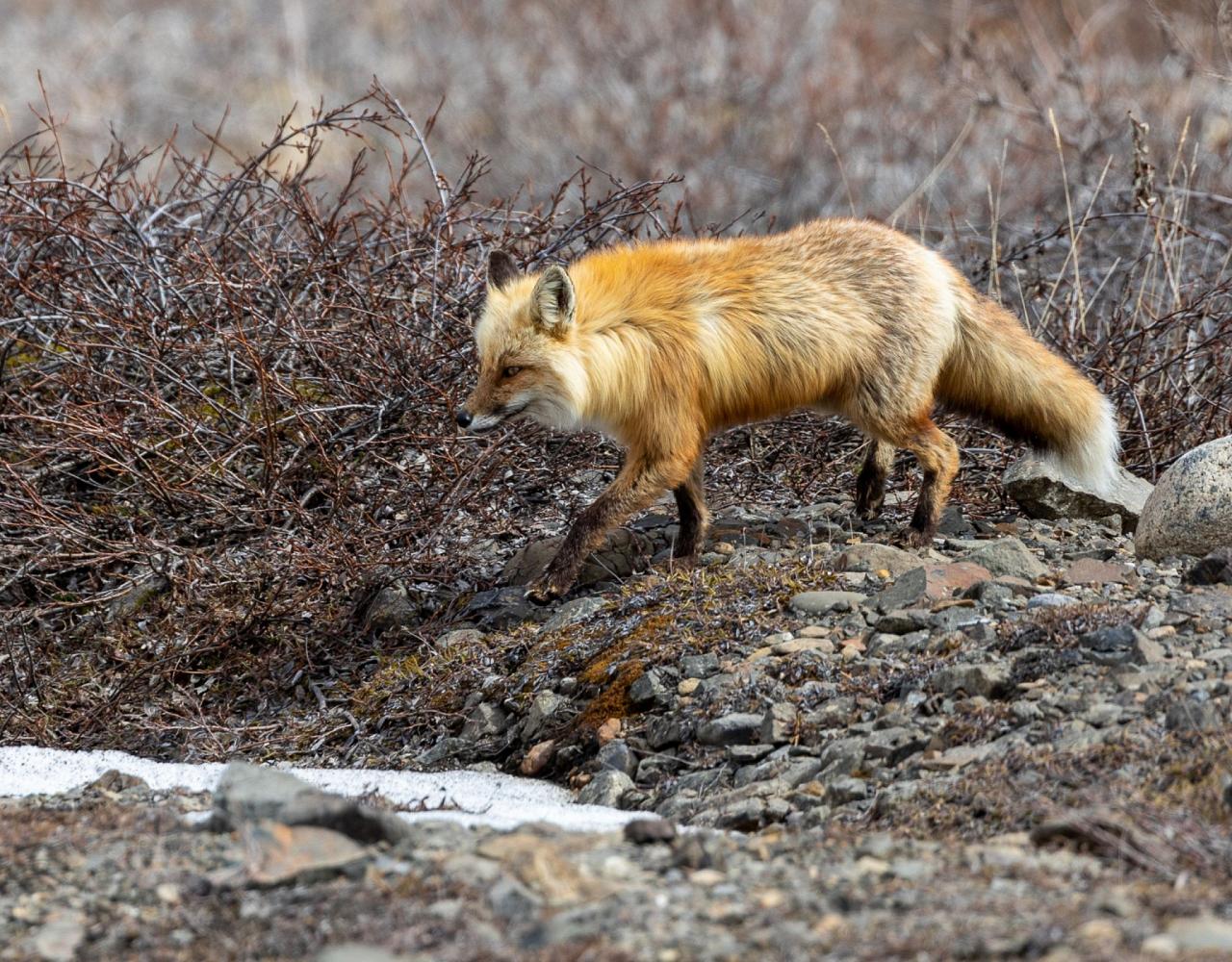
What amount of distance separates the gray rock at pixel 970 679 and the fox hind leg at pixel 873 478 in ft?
5.99

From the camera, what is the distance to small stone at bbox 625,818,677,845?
3305mm

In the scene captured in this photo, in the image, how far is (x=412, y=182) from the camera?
48.1 ft

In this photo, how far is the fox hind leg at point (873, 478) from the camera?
6051 millimetres

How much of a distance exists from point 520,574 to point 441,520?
0.42m

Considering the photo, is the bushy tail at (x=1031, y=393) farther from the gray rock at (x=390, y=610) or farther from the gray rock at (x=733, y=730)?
the gray rock at (x=390, y=610)

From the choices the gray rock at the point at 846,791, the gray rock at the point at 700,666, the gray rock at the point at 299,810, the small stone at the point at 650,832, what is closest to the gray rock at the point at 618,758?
the gray rock at the point at 700,666

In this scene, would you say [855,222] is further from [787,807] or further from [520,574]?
[787,807]

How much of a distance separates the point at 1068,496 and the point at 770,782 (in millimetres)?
2436

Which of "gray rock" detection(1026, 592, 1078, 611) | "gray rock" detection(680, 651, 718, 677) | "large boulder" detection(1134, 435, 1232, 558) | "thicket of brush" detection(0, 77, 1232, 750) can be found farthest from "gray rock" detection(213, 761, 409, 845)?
"large boulder" detection(1134, 435, 1232, 558)

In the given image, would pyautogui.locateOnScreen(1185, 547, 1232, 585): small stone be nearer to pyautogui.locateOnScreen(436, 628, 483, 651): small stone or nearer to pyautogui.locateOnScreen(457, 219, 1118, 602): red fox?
pyautogui.locateOnScreen(457, 219, 1118, 602): red fox

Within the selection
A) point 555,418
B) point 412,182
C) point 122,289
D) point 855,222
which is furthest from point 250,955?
point 412,182

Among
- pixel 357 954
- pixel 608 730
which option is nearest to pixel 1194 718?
pixel 608 730

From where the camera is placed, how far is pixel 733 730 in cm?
447

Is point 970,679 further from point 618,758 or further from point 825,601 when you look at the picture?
point 618,758
